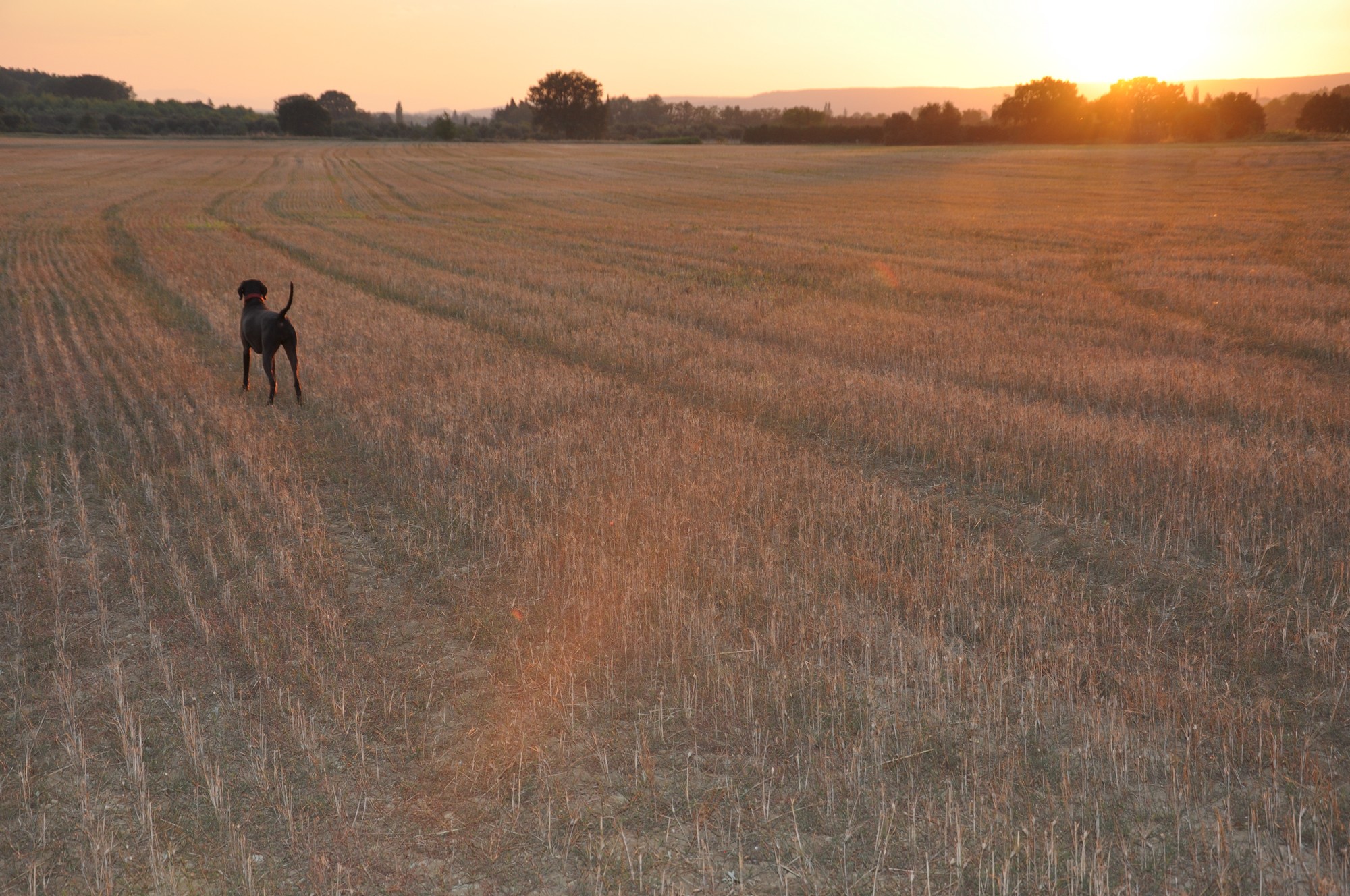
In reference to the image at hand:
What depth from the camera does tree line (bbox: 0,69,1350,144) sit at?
7750 cm

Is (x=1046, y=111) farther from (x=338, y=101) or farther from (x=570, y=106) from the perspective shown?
(x=338, y=101)

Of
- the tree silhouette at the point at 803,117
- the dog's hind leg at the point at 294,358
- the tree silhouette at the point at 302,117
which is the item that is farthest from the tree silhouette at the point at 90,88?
the dog's hind leg at the point at 294,358

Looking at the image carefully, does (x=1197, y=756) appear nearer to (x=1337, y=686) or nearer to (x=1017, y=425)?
(x=1337, y=686)

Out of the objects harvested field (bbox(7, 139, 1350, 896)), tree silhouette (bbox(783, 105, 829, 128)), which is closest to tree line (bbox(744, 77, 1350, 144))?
tree silhouette (bbox(783, 105, 829, 128))

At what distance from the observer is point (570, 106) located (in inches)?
4464

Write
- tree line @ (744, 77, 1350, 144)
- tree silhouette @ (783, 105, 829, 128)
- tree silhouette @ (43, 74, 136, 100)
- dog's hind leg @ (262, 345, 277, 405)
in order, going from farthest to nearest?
tree silhouette @ (43, 74, 136, 100) < tree silhouette @ (783, 105, 829, 128) < tree line @ (744, 77, 1350, 144) < dog's hind leg @ (262, 345, 277, 405)

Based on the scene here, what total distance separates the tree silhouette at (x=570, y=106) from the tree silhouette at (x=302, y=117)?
26.7 m

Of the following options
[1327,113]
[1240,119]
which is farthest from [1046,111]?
[1327,113]

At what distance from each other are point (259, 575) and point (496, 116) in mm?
158360

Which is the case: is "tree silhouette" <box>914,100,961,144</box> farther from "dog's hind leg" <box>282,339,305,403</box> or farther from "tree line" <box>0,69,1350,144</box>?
"dog's hind leg" <box>282,339,305,403</box>

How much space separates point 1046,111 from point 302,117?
76.2 meters

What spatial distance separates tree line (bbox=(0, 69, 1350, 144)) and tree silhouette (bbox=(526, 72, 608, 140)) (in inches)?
4.7

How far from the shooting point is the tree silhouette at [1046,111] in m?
82.0

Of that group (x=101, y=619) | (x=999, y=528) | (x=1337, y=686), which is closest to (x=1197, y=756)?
(x=1337, y=686)
